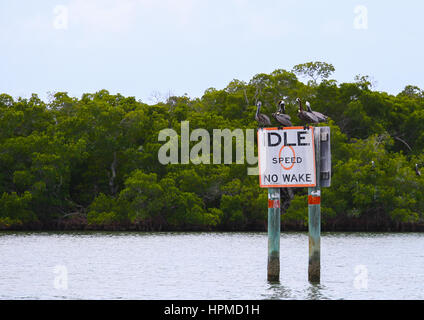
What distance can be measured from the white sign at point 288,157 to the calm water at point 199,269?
3.29m

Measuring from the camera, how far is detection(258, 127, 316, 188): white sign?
24031 millimetres

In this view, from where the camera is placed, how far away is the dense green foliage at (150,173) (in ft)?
208

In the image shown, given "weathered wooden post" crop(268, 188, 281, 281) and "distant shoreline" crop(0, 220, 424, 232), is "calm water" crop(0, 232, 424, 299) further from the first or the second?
"distant shoreline" crop(0, 220, 424, 232)

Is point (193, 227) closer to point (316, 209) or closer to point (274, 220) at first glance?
point (274, 220)

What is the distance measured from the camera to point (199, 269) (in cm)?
3228

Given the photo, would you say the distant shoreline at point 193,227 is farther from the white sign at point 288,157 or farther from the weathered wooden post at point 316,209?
the white sign at point 288,157

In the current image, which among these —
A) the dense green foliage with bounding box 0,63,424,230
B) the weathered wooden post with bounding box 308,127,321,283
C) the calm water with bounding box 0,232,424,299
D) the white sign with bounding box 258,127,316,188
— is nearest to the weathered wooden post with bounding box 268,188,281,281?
the white sign with bounding box 258,127,316,188

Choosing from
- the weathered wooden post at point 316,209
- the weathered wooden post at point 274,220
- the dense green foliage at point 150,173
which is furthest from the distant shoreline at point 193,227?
the weathered wooden post at point 316,209

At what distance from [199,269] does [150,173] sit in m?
33.7

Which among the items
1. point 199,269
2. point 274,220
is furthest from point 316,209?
point 199,269

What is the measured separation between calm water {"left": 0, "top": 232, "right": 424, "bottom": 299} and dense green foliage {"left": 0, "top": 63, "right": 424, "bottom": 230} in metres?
12.8

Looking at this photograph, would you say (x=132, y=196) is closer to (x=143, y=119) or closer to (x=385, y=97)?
(x=143, y=119)
